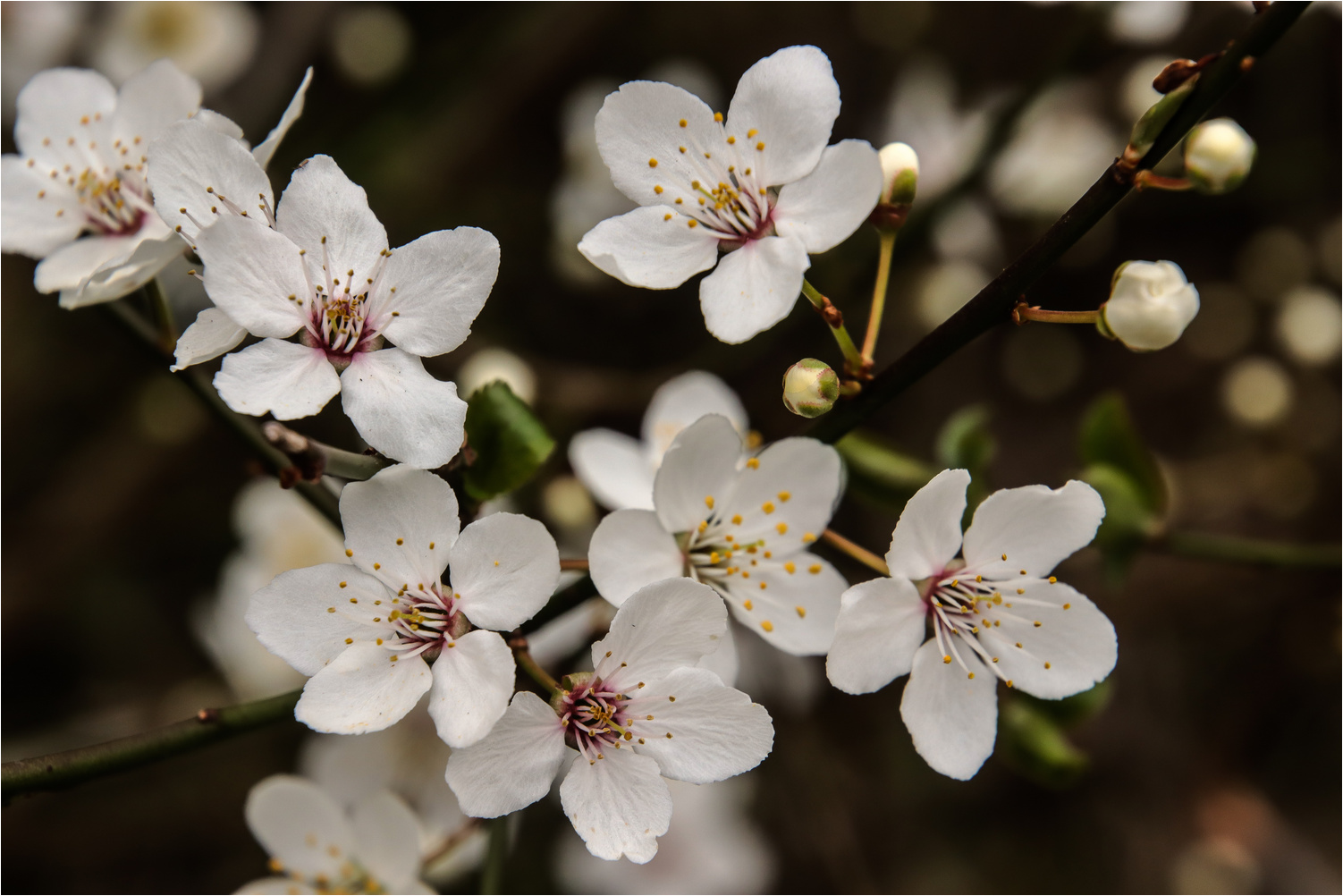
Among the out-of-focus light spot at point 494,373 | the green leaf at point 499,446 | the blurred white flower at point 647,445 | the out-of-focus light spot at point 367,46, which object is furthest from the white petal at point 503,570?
the out-of-focus light spot at point 367,46

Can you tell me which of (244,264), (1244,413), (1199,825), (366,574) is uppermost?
(244,264)

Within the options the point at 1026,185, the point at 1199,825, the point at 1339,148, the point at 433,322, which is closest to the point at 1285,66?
the point at 1339,148

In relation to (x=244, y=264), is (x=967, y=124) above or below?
below

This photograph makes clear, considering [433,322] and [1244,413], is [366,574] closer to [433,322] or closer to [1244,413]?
[433,322]

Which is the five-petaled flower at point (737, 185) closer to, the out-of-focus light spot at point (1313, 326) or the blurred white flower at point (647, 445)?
the blurred white flower at point (647, 445)

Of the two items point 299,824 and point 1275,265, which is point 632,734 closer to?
point 299,824

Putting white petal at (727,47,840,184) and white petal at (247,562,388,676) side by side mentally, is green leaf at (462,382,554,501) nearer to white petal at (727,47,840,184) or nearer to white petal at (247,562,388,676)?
white petal at (247,562,388,676)
